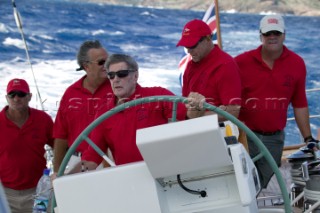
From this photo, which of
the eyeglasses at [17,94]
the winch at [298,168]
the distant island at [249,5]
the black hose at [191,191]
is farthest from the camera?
the distant island at [249,5]

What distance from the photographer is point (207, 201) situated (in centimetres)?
216

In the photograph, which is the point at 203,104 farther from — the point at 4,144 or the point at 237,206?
the point at 4,144

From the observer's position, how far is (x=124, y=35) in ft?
35.5

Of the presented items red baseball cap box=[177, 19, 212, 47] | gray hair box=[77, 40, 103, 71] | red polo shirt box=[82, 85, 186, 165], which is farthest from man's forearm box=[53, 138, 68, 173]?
red baseball cap box=[177, 19, 212, 47]

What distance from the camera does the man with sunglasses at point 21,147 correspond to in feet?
12.3

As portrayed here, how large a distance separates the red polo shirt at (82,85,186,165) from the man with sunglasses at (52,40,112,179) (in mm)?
510

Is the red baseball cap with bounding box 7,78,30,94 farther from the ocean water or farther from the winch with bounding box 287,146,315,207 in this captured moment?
the ocean water

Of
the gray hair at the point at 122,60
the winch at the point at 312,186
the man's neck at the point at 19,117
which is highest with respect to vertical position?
the gray hair at the point at 122,60

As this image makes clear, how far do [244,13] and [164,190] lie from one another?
8974mm

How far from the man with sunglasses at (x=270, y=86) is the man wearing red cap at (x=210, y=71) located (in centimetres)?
33

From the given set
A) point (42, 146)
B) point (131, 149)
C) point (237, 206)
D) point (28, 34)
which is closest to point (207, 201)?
point (237, 206)

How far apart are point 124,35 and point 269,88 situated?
7636mm

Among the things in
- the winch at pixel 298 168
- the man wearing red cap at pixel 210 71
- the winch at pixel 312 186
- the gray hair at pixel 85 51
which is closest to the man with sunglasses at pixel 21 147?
the gray hair at pixel 85 51

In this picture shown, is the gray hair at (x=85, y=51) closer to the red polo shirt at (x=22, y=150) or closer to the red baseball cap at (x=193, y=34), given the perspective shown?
the red baseball cap at (x=193, y=34)
